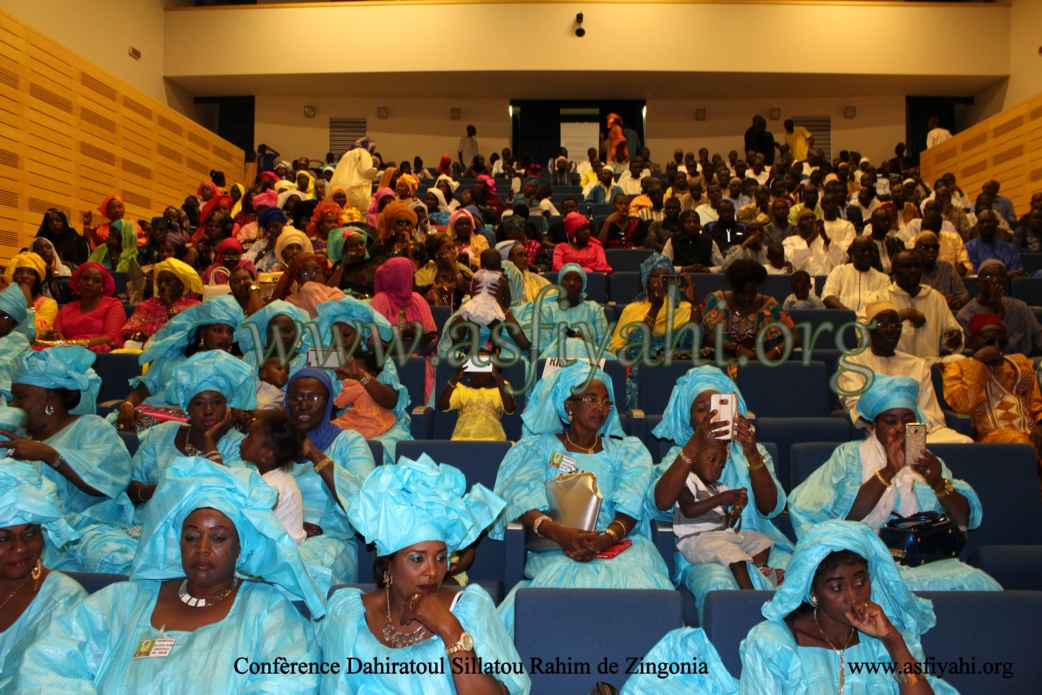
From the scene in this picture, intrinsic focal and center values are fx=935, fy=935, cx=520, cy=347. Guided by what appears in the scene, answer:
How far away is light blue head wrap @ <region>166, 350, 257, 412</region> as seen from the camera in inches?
140

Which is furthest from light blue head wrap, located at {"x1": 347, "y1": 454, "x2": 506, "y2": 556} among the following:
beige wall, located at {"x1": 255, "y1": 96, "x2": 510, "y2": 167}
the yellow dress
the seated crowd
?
beige wall, located at {"x1": 255, "y1": 96, "x2": 510, "y2": 167}

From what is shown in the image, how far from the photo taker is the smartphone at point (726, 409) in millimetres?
3105

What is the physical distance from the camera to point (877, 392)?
3.28m

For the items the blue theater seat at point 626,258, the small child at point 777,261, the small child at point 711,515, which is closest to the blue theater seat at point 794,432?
the small child at point 711,515

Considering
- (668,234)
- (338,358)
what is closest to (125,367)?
(338,358)

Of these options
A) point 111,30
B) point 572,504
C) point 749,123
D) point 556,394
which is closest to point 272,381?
point 556,394

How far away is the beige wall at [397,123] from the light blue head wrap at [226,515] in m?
13.9

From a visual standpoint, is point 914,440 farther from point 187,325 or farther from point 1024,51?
point 1024,51

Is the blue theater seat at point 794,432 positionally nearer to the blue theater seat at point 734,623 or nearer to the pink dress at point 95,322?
the blue theater seat at point 734,623

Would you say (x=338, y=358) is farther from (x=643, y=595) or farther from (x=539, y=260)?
(x=539, y=260)

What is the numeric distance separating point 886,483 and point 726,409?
0.57 meters

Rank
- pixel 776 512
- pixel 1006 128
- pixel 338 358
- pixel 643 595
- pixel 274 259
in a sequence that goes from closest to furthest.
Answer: pixel 643 595 < pixel 776 512 < pixel 338 358 < pixel 274 259 < pixel 1006 128

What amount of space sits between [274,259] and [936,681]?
6256 millimetres

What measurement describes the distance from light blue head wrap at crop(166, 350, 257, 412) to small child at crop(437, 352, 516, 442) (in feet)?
3.44
